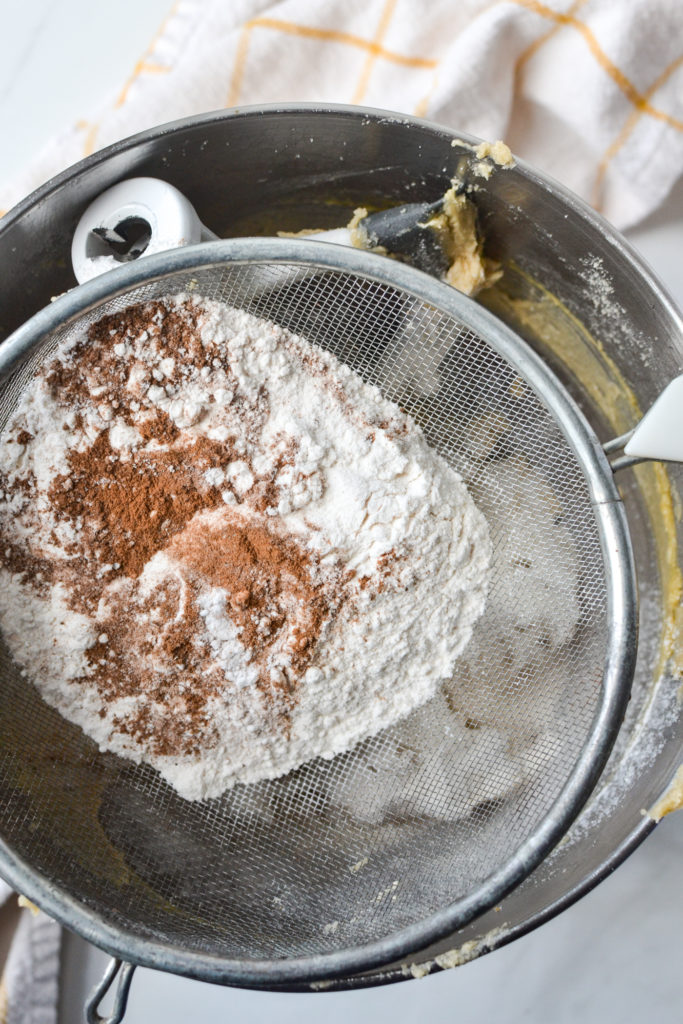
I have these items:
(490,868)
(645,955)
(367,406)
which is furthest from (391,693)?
(645,955)

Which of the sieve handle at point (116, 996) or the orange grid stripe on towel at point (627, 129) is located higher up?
the orange grid stripe on towel at point (627, 129)

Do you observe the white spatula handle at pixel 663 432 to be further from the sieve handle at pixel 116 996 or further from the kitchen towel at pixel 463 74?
the sieve handle at pixel 116 996

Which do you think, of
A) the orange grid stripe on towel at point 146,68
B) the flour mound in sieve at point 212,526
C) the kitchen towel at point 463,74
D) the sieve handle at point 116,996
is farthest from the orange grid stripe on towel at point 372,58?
the sieve handle at point 116,996

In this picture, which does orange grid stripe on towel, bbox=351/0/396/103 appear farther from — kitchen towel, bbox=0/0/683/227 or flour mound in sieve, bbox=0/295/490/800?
flour mound in sieve, bbox=0/295/490/800

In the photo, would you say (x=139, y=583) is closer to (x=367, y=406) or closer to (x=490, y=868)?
(x=367, y=406)

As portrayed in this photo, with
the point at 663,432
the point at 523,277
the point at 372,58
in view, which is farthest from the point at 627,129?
the point at 663,432
